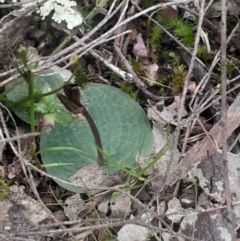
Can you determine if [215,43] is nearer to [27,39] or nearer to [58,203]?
[27,39]

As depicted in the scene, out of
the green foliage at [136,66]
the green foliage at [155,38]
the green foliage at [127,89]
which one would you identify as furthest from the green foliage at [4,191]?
the green foliage at [155,38]

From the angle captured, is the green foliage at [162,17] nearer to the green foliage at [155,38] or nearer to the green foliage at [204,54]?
the green foliage at [155,38]

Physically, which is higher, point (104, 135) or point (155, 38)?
point (155, 38)

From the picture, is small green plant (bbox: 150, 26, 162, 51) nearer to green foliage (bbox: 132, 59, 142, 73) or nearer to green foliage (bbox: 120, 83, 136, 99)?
green foliage (bbox: 132, 59, 142, 73)

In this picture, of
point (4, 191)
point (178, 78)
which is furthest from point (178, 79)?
point (4, 191)

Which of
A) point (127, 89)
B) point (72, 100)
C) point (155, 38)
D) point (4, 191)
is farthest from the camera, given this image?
point (155, 38)

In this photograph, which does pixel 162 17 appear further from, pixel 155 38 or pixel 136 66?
pixel 136 66

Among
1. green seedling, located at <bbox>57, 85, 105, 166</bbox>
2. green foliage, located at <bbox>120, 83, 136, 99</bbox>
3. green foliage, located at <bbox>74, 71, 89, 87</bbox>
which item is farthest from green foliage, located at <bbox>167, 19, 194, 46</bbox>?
green seedling, located at <bbox>57, 85, 105, 166</bbox>

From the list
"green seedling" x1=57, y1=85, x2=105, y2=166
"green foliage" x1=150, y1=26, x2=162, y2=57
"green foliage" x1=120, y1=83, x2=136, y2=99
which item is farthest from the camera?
"green foliage" x1=150, y1=26, x2=162, y2=57
